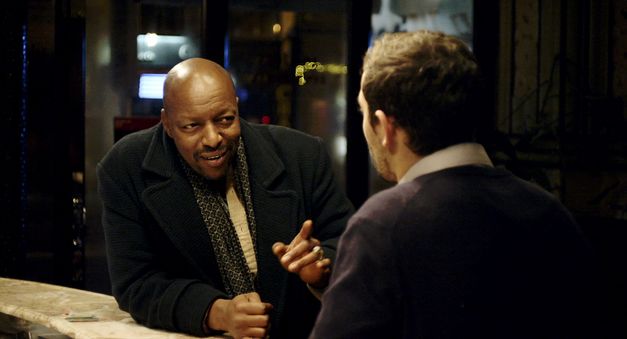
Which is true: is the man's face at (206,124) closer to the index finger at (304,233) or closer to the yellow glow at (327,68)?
the index finger at (304,233)

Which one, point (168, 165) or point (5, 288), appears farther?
point (5, 288)

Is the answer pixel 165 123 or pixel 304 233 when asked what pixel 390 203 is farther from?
pixel 165 123

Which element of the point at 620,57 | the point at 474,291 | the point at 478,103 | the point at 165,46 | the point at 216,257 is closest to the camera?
the point at 474,291

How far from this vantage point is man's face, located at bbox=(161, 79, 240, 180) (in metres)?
2.51

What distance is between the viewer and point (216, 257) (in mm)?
2531

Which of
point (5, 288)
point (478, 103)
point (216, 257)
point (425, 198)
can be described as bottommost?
point (5, 288)

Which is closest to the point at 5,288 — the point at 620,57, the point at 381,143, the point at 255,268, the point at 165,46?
the point at 255,268

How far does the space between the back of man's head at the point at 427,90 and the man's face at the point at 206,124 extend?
0.98 metres

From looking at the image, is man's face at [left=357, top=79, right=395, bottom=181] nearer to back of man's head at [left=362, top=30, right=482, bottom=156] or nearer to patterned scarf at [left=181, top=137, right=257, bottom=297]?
back of man's head at [left=362, top=30, right=482, bottom=156]

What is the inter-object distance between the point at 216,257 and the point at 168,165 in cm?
30

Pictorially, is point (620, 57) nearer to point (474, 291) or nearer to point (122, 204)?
point (122, 204)

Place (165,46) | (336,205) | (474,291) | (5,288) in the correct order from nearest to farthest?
(474,291) < (336,205) < (5,288) < (165,46)

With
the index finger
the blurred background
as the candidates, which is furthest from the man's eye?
the blurred background

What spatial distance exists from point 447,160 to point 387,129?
12cm
